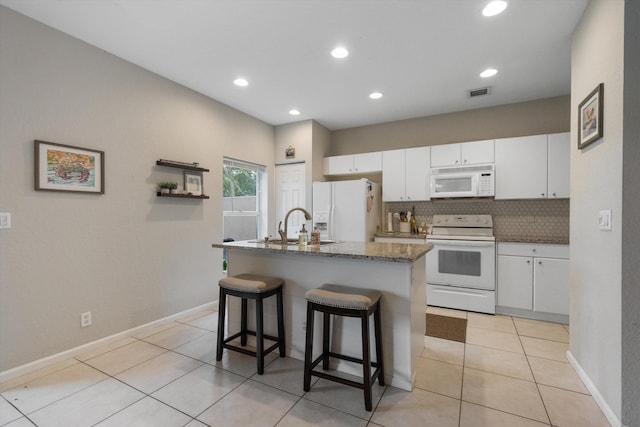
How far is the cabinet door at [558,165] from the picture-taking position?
131 inches

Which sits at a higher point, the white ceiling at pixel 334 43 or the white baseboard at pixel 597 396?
the white ceiling at pixel 334 43

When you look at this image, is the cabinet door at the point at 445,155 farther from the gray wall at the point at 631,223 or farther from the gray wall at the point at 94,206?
the gray wall at the point at 94,206

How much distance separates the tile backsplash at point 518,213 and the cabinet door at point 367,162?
95 centimetres

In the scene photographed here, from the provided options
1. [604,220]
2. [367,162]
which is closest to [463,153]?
[367,162]

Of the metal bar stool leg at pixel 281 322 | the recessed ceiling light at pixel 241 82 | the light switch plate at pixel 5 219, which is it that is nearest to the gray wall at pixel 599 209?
the metal bar stool leg at pixel 281 322

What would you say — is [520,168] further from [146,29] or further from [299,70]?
[146,29]

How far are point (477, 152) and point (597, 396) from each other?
110 inches

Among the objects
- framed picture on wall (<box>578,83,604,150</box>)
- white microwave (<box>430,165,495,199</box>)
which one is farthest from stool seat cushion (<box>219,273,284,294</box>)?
white microwave (<box>430,165,495,199</box>)

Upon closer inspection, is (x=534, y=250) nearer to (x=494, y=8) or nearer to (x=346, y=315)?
(x=494, y=8)

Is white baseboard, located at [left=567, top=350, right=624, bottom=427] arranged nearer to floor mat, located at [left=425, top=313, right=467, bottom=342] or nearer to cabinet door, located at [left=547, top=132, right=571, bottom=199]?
floor mat, located at [left=425, top=313, right=467, bottom=342]

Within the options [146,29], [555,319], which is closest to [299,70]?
[146,29]

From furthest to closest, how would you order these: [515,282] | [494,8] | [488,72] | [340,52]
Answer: [515,282], [488,72], [340,52], [494,8]

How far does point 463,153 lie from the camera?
3869 millimetres

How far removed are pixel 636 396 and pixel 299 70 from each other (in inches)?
135
